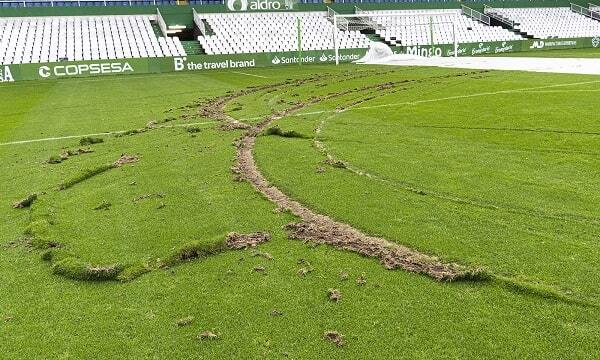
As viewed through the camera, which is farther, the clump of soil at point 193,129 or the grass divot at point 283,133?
the clump of soil at point 193,129

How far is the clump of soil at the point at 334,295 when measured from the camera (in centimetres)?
488

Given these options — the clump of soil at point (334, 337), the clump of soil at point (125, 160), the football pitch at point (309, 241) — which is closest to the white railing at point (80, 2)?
the football pitch at point (309, 241)

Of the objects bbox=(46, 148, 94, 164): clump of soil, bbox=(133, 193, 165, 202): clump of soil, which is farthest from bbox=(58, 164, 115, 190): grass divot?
bbox=(133, 193, 165, 202): clump of soil

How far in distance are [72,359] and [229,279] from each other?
1.66 meters

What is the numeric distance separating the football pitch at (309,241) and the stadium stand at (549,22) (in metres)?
47.5

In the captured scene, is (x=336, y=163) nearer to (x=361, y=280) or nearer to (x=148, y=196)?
(x=148, y=196)

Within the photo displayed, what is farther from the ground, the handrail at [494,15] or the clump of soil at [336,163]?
the handrail at [494,15]

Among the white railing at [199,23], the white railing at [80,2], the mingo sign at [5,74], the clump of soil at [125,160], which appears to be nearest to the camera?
the clump of soil at [125,160]

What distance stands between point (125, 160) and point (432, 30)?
42.7 m

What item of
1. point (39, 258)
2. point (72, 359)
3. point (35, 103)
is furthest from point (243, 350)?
point (35, 103)

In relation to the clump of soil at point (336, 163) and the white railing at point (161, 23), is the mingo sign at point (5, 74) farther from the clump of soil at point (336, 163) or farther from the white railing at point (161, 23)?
the clump of soil at point (336, 163)

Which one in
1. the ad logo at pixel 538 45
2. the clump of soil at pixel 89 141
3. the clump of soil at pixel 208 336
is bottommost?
the clump of soil at pixel 208 336

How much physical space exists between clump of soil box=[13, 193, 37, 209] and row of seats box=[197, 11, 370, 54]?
1393 inches

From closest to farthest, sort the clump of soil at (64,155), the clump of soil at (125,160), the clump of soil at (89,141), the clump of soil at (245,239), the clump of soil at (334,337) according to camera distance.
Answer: the clump of soil at (334,337) < the clump of soil at (245,239) < the clump of soil at (125,160) < the clump of soil at (64,155) < the clump of soil at (89,141)
